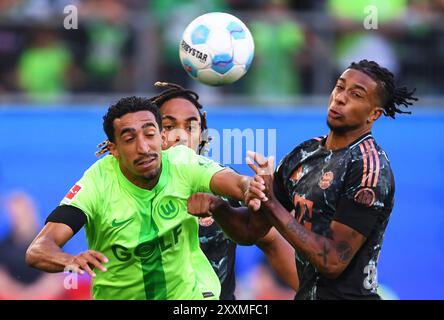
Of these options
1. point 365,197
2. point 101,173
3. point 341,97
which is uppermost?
point 341,97

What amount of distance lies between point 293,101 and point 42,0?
10.5ft

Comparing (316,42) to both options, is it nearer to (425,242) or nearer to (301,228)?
(425,242)

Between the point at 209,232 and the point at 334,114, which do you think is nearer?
the point at 334,114

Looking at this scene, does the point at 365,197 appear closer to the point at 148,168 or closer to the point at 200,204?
the point at 200,204

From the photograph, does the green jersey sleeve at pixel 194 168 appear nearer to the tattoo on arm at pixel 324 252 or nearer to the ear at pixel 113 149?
the ear at pixel 113 149

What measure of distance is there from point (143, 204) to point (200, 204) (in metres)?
0.38

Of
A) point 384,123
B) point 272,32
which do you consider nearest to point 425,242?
point 384,123

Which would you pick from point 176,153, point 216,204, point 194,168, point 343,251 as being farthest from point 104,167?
point 343,251

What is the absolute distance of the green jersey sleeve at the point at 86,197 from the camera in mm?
6809

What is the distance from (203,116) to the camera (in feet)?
28.7

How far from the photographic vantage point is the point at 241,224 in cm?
735

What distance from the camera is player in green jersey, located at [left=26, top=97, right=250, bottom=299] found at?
693 cm

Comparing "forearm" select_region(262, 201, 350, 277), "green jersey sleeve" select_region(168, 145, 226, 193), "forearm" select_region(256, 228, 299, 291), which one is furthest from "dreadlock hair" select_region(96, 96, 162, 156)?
"forearm" select_region(256, 228, 299, 291)

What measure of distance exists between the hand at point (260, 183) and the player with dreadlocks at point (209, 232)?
52.8 inches
